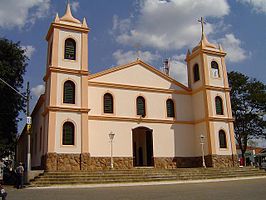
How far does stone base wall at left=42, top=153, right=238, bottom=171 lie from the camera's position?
20.9 meters

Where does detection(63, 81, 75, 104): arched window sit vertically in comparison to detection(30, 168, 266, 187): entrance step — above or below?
above

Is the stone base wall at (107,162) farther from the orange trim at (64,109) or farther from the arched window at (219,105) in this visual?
the arched window at (219,105)

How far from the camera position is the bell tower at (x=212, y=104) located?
1029 inches

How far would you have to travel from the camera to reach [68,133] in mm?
21891

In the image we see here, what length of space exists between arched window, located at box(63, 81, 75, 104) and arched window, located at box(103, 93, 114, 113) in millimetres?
3005

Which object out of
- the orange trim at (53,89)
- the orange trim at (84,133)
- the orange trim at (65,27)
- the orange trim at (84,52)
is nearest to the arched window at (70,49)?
the orange trim at (84,52)

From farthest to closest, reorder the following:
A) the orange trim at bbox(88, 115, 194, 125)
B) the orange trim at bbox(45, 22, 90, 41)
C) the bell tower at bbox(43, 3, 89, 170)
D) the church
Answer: the orange trim at bbox(88, 115, 194, 125) → the orange trim at bbox(45, 22, 90, 41) → the church → the bell tower at bbox(43, 3, 89, 170)

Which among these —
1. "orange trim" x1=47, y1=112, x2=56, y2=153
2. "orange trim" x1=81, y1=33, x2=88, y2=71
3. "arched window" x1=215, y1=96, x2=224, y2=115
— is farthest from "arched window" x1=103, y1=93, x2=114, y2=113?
"arched window" x1=215, y1=96, x2=224, y2=115

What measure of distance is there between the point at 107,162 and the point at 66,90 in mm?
6032

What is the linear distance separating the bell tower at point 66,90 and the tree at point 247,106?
21.1 metres

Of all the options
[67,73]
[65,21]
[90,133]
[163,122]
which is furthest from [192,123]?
[65,21]

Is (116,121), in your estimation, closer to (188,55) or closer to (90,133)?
(90,133)

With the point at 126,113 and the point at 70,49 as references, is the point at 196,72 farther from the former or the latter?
the point at 70,49

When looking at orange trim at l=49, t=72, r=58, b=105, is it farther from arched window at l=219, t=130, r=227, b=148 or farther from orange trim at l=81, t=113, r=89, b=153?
arched window at l=219, t=130, r=227, b=148
